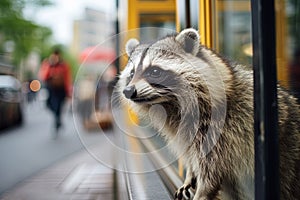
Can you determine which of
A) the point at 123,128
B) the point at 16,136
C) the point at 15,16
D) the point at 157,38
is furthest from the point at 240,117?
the point at 15,16

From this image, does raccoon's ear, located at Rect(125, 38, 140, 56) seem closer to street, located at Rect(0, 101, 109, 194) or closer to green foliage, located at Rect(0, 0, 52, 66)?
street, located at Rect(0, 101, 109, 194)

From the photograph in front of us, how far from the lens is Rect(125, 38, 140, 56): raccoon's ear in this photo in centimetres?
264

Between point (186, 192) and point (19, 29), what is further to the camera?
point (19, 29)

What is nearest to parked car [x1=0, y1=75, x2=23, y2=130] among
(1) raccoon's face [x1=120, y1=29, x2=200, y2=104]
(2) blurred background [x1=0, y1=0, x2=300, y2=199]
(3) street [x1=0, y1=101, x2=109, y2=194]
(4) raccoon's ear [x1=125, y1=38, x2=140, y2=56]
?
(3) street [x1=0, y1=101, x2=109, y2=194]

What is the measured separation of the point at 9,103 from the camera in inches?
532

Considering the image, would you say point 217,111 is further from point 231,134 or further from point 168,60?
point 168,60

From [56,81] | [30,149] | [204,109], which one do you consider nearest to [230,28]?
[204,109]

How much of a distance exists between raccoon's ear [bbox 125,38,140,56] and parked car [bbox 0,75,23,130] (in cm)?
1067

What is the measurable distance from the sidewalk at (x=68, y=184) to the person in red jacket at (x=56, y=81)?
386 cm

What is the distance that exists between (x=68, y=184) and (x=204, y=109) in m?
3.41

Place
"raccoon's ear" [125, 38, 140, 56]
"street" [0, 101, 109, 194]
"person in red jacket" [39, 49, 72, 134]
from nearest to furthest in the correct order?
1. "raccoon's ear" [125, 38, 140, 56]
2. "street" [0, 101, 109, 194]
3. "person in red jacket" [39, 49, 72, 134]

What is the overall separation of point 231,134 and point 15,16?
896 inches

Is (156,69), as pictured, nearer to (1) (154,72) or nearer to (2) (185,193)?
(1) (154,72)

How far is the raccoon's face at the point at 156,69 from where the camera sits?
92.7 inches
